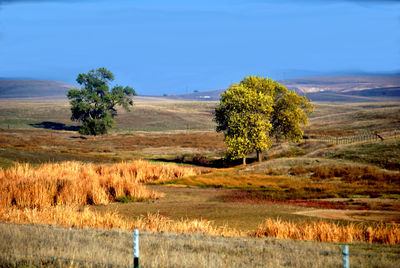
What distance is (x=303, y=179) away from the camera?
4016cm

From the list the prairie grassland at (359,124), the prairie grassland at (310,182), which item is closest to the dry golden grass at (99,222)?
the prairie grassland at (310,182)

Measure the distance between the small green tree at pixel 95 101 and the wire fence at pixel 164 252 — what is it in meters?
92.9

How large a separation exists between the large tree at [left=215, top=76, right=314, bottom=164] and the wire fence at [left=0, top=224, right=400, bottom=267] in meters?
39.1

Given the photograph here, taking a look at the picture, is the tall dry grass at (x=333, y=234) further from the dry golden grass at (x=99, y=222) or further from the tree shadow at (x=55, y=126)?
the tree shadow at (x=55, y=126)

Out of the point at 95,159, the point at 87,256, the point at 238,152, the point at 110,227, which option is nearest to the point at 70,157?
the point at 95,159

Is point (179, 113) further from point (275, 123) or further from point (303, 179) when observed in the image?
point (303, 179)

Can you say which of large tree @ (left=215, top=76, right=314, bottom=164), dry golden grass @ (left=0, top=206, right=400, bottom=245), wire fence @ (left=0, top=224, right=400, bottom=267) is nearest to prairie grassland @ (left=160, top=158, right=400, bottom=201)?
large tree @ (left=215, top=76, right=314, bottom=164)

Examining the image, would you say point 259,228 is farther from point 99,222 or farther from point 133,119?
point 133,119

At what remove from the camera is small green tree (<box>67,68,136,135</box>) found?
10519 cm

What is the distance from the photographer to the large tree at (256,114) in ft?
172

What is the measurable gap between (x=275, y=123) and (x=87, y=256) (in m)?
Answer: 49.5

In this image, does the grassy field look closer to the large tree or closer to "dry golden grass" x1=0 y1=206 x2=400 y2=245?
"dry golden grass" x1=0 y1=206 x2=400 y2=245

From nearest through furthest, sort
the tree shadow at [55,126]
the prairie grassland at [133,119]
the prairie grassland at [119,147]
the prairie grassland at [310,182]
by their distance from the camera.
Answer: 1. the prairie grassland at [310,182]
2. the prairie grassland at [119,147]
3. the tree shadow at [55,126]
4. the prairie grassland at [133,119]

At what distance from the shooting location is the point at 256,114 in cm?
5378
